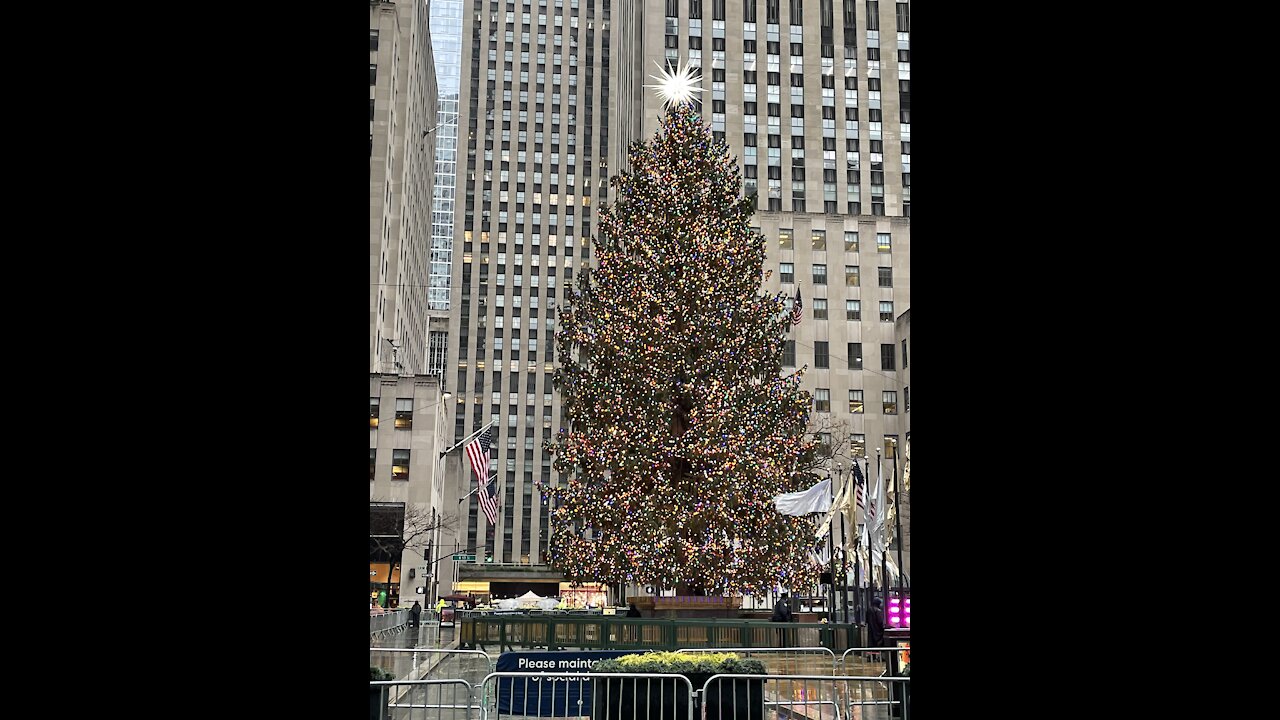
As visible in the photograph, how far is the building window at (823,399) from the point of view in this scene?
70625 mm

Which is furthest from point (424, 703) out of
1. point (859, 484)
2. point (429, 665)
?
point (859, 484)

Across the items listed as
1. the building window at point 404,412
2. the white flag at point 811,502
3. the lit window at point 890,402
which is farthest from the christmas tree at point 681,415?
the lit window at point 890,402

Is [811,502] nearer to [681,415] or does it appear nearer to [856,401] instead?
[681,415]

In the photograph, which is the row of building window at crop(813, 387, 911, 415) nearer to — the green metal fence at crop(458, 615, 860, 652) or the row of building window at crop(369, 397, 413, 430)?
the row of building window at crop(369, 397, 413, 430)

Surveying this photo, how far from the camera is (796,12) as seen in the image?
8212 centimetres

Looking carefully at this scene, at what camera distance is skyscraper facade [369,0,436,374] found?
64438mm

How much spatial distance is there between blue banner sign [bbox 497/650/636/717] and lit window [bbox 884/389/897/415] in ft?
194

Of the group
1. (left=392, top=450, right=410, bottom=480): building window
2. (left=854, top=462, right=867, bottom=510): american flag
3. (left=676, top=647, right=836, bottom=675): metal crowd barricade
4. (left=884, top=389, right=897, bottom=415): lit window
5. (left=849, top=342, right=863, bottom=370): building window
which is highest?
(left=849, top=342, right=863, bottom=370): building window

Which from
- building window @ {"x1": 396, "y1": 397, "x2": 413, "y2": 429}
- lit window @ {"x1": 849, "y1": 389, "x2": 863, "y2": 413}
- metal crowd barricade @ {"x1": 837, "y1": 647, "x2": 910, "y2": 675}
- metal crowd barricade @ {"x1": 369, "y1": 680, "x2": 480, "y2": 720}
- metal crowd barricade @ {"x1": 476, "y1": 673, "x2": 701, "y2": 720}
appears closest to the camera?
metal crowd barricade @ {"x1": 369, "y1": 680, "x2": 480, "y2": 720}

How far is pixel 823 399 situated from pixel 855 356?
12.4 ft

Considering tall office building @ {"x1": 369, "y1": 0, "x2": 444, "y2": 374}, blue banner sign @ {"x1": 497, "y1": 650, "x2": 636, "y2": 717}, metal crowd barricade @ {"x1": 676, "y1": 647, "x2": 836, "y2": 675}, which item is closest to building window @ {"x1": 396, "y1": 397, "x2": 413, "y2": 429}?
tall office building @ {"x1": 369, "y1": 0, "x2": 444, "y2": 374}

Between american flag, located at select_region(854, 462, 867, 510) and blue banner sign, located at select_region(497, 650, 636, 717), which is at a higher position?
american flag, located at select_region(854, 462, 867, 510)

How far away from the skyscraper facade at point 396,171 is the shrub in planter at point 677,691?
161 feet
